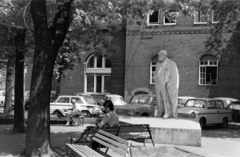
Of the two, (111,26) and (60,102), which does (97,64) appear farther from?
(111,26)

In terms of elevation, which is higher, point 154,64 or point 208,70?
point 154,64

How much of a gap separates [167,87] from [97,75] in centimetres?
2113

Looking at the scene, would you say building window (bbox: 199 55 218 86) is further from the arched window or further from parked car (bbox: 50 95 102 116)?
parked car (bbox: 50 95 102 116)

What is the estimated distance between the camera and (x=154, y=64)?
3091cm

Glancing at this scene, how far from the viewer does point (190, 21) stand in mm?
29594

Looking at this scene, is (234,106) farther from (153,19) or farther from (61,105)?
(153,19)

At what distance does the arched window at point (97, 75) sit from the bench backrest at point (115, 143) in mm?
25123

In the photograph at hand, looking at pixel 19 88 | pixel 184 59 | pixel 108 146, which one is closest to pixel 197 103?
pixel 19 88

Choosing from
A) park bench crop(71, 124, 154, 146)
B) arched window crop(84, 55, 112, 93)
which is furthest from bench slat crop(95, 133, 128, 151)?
arched window crop(84, 55, 112, 93)

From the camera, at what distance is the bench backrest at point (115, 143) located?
6484 mm

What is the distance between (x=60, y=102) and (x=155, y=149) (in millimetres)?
15095

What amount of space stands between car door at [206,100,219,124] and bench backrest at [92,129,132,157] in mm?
10697

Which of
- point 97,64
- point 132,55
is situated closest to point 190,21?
point 132,55

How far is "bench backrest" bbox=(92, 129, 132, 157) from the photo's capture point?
6.48 metres
